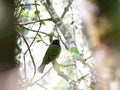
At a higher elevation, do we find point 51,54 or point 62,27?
point 62,27

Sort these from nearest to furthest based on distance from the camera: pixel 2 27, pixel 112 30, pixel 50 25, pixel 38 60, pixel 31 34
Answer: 1. pixel 112 30
2. pixel 2 27
3. pixel 31 34
4. pixel 50 25
5. pixel 38 60

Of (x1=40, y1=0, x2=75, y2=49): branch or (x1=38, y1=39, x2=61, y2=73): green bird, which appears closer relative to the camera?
(x1=40, y1=0, x2=75, y2=49): branch

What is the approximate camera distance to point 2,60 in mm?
329

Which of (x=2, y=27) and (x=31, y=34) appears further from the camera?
(x=31, y=34)

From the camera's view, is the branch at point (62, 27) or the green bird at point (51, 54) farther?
the green bird at point (51, 54)

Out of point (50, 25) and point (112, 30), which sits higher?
point (50, 25)

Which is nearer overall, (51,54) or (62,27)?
(62,27)

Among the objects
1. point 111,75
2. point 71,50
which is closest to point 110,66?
point 111,75

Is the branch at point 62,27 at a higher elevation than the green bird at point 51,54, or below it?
higher

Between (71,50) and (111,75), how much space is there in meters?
1.43

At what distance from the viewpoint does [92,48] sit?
18cm

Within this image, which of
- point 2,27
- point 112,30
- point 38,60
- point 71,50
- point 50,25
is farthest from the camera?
point 38,60

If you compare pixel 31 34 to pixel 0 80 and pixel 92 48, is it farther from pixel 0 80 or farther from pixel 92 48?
pixel 92 48

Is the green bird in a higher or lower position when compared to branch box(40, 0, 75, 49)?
lower
